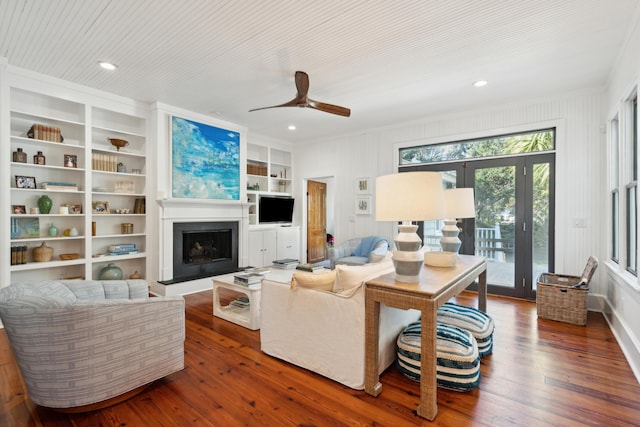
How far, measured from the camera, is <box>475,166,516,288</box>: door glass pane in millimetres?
4379

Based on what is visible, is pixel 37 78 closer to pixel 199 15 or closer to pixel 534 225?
pixel 199 15

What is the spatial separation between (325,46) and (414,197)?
1862mm

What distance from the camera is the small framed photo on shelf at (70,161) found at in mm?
3893

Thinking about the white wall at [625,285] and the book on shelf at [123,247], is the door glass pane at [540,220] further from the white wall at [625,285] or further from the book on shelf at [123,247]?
the book on shelf at [123,247]

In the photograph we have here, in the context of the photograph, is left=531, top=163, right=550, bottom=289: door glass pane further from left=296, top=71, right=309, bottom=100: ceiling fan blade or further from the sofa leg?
the sofa leg

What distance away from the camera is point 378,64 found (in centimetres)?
325

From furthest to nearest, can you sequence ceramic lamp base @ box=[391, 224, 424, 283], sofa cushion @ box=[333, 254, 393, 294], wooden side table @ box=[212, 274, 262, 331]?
wooden side table @ box=[212, 274, 262, 331], sofa cushion @ box=[333, 254, 393, 294], ceramic lamp base @ box=[391, 224, 424, 283]

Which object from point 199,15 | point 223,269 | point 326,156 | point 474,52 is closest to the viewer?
point 199,15

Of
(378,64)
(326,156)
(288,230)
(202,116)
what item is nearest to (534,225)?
(378,64)

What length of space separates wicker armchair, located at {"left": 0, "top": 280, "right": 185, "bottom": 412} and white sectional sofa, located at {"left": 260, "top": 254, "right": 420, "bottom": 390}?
32.0 inches

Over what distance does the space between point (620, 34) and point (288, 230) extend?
5517 mm

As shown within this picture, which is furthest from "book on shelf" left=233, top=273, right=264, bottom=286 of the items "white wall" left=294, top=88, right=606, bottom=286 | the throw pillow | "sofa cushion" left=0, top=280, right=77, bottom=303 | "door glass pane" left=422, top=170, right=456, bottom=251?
"white wall" left=294, top=88, right=606, bottom=286

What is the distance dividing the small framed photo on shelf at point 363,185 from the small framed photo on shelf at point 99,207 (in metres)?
4.09

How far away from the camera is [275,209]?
6496 mm
